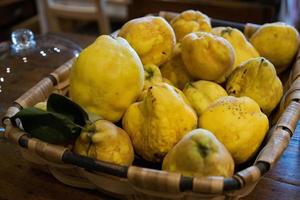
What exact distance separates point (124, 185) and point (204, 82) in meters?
0.21

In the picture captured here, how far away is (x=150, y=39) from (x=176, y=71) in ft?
0.24

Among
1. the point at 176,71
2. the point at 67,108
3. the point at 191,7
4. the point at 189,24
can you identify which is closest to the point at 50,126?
the point at 67,108

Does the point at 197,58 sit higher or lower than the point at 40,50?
higher

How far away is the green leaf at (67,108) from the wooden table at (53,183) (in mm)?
102

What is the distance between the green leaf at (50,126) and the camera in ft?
1.42

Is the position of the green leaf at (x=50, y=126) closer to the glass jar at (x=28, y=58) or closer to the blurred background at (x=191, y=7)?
the glass jar at (x=28, y=58)

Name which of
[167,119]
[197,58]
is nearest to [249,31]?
[197,58]

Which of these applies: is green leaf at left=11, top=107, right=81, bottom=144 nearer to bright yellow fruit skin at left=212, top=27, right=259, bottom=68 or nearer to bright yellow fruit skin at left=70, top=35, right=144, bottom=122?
bright yellow fruit skin at left=70, top=35, right=144, bottom=122

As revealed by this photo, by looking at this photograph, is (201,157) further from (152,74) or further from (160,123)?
(152,74)

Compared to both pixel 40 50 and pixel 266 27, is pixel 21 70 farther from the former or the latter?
pixel 266 27

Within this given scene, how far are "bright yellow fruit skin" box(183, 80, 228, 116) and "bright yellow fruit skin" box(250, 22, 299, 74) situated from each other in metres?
0.17

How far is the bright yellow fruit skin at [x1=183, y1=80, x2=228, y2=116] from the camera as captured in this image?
1.69ft

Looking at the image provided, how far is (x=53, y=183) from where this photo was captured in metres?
0.50

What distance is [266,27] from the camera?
674 mm
